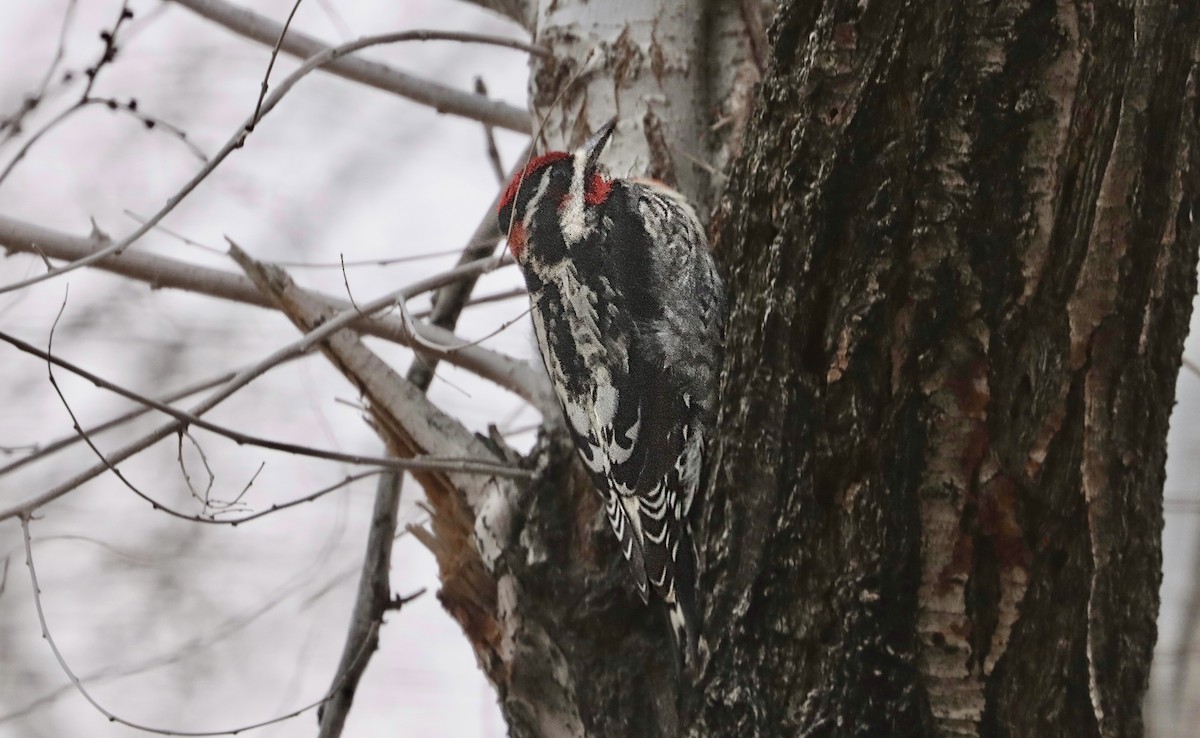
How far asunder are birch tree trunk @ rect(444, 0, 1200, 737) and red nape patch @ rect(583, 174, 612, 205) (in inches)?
36.7

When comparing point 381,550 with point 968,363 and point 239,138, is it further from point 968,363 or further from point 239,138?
point 968,363

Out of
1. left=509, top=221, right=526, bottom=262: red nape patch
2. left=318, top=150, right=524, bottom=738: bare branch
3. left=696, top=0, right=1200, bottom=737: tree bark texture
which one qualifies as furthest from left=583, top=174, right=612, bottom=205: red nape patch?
left=696, top=0, right=1200, bottom=737: tree bark texture

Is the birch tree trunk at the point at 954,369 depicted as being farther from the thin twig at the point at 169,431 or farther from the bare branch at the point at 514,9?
the bare branch at the point at 514,9

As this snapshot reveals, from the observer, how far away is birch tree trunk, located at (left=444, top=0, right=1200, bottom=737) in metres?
1.71

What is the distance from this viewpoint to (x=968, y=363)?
1.78 m

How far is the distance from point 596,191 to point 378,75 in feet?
2.98

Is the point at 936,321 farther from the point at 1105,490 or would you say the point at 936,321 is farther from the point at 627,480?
the point at 627,480

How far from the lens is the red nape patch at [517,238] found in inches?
120

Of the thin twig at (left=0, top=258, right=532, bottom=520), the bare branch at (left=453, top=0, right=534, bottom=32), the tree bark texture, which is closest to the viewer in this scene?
the tree bark texture

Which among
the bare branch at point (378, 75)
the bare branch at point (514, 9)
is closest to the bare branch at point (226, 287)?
the bare branch at point (378, 75)

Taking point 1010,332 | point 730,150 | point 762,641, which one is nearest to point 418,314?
point 730,150

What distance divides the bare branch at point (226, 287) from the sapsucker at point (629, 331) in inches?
9.2

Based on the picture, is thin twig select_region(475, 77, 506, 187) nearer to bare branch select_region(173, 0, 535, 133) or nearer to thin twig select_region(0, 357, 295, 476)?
bare branch select_region(173, 0, 535, 133)

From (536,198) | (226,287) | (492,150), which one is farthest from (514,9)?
(226,287)
